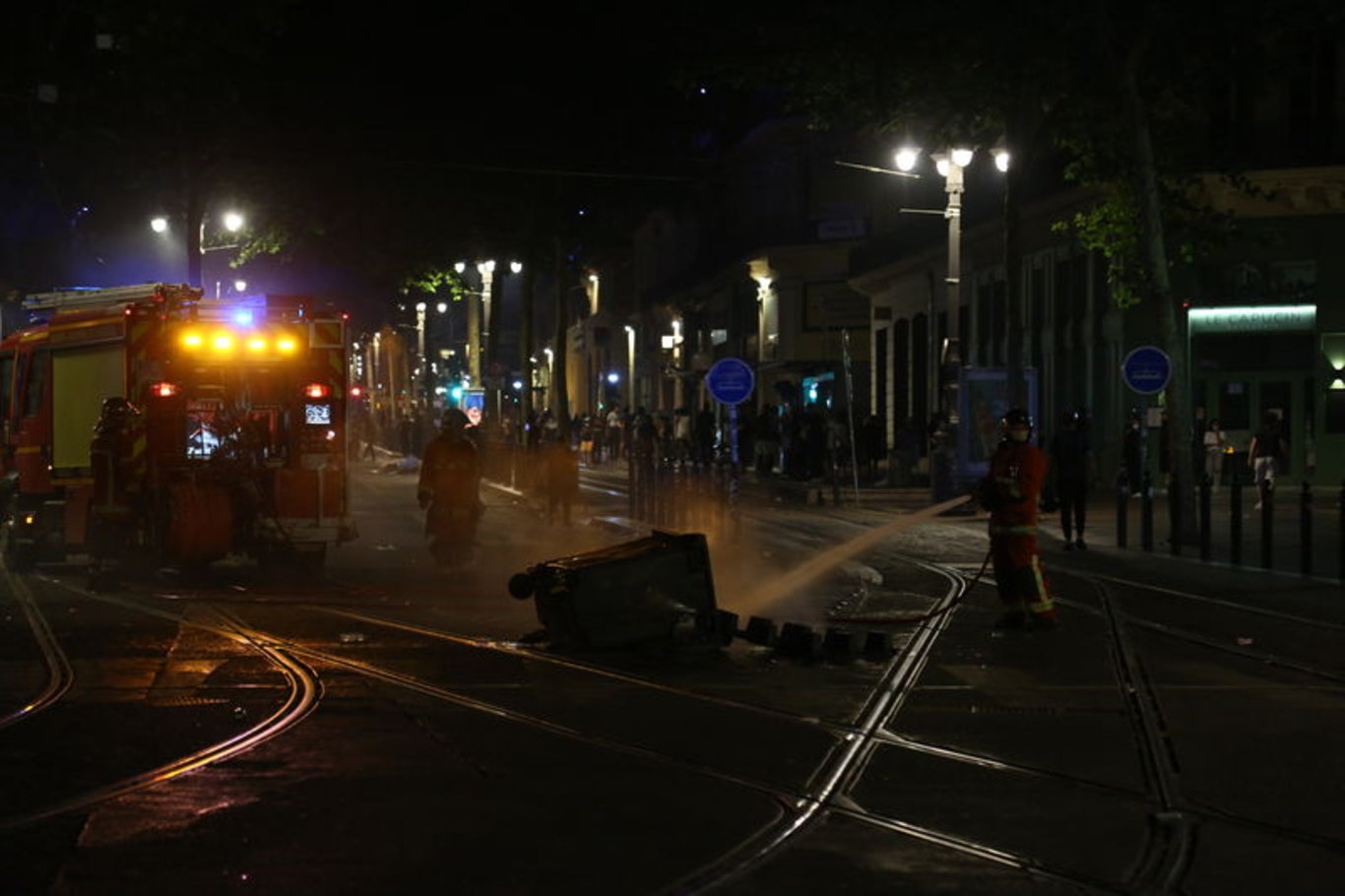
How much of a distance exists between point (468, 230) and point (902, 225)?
500 inches

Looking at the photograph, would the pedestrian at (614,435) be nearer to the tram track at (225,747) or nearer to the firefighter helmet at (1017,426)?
the firefighter helmet at (1017,426)

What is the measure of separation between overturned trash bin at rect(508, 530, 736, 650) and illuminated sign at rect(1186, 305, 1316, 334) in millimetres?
27758

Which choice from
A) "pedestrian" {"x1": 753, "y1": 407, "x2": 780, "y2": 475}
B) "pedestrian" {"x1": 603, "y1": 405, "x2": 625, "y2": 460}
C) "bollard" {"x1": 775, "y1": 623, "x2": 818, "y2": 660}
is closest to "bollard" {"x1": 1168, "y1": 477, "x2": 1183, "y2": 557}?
"bollard" {"x1": 775, "y1": 623, "x2": 818, "y2": 660}

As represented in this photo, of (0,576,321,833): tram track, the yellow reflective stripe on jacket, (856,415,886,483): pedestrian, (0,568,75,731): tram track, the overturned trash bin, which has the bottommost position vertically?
(0,576,321,833): tram track

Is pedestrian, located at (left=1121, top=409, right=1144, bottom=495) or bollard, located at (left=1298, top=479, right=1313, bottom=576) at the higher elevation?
pedestrian, located at (left=1121, top=409, right=1144, bottom=495)

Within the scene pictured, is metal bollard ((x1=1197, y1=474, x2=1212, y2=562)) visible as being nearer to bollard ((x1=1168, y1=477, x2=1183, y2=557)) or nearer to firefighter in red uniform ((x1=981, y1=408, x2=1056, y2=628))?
bollard ((x1=1168, y1=477, x2=1183, y2=557))

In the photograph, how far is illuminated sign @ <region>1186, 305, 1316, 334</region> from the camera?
37875 mm

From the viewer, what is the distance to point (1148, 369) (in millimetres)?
25344

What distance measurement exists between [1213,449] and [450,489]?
21.0 metres

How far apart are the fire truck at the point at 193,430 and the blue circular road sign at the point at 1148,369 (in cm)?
1094

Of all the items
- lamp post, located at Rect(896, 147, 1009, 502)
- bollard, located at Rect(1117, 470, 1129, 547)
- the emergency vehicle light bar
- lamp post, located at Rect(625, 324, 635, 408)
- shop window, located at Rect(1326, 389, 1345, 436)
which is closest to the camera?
the emergency vehicle light bar

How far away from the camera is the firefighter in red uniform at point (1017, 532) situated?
14.8 m

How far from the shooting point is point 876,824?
7.62 m

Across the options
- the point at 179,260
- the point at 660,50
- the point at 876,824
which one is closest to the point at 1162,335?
the point at 876,824
